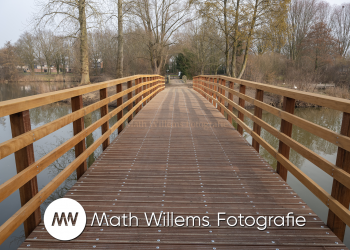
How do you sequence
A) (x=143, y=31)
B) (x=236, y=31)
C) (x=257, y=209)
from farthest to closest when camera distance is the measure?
(x=143, y=31) → (x=236, y=31) → (x=257, y=209)

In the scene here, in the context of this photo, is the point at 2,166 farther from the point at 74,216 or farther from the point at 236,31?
the point at 236,31

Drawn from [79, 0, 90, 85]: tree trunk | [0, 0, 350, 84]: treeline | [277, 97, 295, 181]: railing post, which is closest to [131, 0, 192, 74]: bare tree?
[0, 0, 350, 84]: treeline

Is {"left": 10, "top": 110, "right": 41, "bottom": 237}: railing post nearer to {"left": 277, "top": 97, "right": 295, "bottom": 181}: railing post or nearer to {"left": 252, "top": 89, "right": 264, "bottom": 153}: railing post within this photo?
{"left": 277, "top": 97, "right": 295, "bottom": 181}: railing post

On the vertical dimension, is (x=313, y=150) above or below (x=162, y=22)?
below

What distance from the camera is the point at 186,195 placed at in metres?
2.93

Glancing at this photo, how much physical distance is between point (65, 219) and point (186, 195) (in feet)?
4.01

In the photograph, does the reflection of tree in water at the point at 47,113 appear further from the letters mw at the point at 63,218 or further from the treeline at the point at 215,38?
the letters mw at the point at 63,218

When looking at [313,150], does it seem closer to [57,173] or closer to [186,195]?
[186,195]

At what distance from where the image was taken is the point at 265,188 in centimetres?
312

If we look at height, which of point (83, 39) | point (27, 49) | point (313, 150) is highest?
point (27, 49)

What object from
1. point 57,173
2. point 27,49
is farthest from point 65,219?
point 27,49

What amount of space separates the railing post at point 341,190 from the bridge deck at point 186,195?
0.09 m

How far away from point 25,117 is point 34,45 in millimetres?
55019

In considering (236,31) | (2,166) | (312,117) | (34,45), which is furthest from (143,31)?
(34,45)
